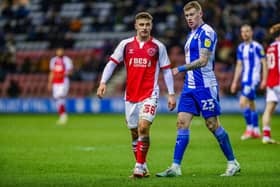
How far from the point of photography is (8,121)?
27.5 metres

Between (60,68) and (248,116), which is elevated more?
(60,68)

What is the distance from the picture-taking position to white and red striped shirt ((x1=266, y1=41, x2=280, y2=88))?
644 inches

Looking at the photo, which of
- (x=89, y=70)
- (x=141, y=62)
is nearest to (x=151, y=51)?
(x=141, y=62)

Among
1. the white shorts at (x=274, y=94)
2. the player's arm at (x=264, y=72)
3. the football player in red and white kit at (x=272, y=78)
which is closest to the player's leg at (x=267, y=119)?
the football player in red and white kit at (x=272, y=78)

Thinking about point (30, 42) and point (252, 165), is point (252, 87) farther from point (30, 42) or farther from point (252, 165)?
point (30, 42)

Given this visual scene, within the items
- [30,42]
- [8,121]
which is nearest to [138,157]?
[8,121]

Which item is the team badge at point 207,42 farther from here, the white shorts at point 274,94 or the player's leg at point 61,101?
the player's leg at point 61,101

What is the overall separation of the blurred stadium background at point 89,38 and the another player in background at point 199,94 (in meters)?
17.1

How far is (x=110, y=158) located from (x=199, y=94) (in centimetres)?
335

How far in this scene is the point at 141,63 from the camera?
436 inches

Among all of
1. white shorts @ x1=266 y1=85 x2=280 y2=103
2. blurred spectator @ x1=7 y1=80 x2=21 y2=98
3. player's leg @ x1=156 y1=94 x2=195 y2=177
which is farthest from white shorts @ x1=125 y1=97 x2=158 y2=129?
blurred spectator @ x1=7 y1=80 x2=21 y2=98

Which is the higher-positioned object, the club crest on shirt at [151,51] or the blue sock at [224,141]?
the club crest on shirt at [151,51]

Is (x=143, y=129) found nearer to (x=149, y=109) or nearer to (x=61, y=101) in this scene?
(x=149, y=109)

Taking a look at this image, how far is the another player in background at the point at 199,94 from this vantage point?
1092 centimetres
